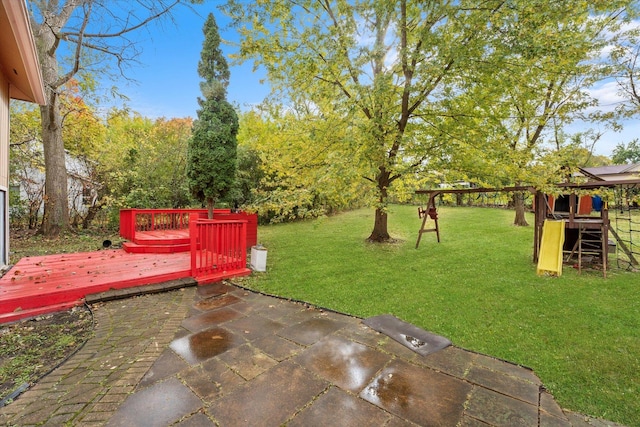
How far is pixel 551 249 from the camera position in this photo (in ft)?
19.4

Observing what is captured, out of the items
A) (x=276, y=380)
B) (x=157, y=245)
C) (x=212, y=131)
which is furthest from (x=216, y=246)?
(x=212, y=131)

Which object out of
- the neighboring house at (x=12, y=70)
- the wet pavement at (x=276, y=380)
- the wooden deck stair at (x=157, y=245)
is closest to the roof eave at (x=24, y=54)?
the neighboring house at (x=12, y=70)

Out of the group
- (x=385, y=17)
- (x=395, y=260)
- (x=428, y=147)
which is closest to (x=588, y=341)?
(x=395, y=260)

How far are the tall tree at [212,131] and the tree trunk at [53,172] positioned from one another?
4.06 metres

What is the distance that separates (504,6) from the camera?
515 cm

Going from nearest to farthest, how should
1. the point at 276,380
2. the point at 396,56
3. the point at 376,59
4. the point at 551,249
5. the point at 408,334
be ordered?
the point at 276,380 < the point at 408,334 < the point at 551,249 < the point at 376,59 < the point at 396,56

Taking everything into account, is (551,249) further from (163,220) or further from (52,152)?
(52,152)

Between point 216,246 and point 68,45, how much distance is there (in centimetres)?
888

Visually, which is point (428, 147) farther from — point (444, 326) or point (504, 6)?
point (444, 326)

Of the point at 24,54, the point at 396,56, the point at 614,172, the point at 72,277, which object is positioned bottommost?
the point at 72,277

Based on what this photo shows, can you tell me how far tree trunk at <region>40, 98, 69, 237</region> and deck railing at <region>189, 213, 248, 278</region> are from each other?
20.5 feet

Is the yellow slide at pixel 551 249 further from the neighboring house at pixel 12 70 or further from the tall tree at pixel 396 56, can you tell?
the neighboring house at pixel 12 70

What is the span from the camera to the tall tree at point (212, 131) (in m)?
7.74

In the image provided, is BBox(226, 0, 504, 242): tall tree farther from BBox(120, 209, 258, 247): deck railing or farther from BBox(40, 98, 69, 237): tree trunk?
BBox(40, 98, 69, 237): tree trunk
